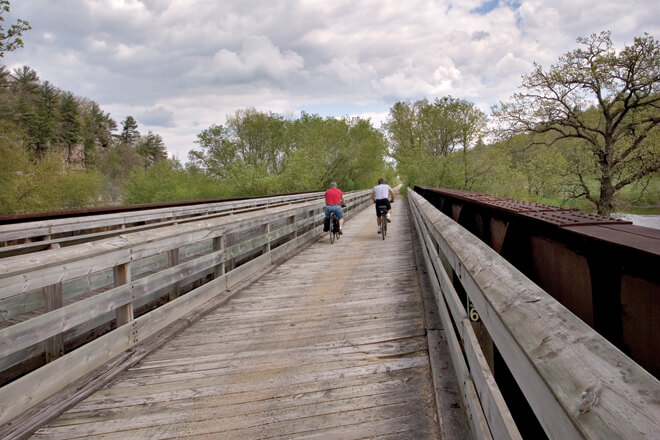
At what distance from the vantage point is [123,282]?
3.53 m

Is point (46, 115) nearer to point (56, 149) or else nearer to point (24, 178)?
point (56, 149)

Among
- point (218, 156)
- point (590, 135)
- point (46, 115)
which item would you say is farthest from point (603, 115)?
point (46, 115)

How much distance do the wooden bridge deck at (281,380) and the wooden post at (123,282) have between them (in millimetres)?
427

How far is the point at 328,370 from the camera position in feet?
10.6

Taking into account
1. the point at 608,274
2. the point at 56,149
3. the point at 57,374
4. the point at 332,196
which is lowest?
the point at 57,374

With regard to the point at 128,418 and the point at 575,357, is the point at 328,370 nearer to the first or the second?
the point at 128,418

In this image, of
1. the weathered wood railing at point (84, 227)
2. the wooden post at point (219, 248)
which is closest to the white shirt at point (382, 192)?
the weathered wood railing at point (84, 227)

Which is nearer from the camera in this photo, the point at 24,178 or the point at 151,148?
the point at 24,178

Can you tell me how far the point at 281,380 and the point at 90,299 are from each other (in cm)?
164

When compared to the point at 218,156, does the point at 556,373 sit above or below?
below

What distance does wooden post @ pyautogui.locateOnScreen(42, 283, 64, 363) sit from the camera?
291 cm

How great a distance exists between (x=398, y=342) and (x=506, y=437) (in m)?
2.47

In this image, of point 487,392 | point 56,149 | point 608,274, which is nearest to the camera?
point 487,392

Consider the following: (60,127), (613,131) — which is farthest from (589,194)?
(60,127)
